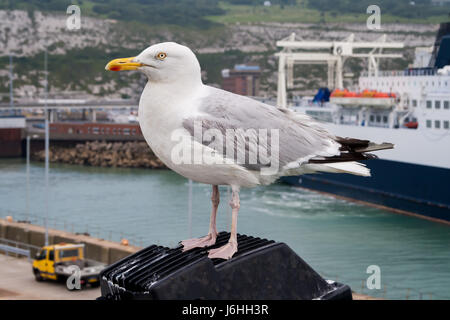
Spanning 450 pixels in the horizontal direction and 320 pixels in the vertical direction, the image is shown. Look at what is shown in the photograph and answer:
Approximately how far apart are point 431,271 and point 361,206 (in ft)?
42.7

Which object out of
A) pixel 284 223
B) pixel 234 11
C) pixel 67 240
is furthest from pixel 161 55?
pixel 234 11

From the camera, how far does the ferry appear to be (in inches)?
1167

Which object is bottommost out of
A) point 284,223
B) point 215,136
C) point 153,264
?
point 284,223

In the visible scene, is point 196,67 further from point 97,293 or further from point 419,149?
point 419,149

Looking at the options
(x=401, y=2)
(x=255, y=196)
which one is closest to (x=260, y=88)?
(x=401, y=2)

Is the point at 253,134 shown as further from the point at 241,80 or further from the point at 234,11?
the point at 234,11

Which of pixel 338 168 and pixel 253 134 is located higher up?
pixel 253 134

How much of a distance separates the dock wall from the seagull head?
601 inches

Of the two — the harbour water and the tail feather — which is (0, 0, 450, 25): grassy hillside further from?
the tail feather

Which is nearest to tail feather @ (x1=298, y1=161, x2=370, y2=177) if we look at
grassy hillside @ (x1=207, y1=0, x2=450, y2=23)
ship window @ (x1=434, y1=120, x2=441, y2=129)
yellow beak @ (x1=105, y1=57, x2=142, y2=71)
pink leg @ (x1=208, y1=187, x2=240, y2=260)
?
pink leg @ (x1=208, y1=187, x2=240, y2=260)

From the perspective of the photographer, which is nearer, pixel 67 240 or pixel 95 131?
pixel 67 240

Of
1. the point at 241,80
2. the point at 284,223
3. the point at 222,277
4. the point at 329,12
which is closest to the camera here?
the point at 222,277

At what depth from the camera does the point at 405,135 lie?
105 ft

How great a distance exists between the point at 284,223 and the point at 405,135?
748 cm
